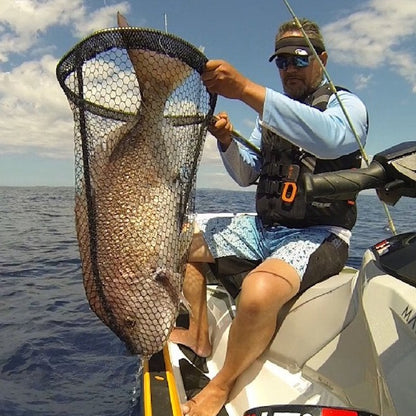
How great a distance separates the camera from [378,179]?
151cm

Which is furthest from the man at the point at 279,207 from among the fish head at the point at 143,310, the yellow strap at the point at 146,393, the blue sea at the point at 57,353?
the blue sea at the point at 57,353

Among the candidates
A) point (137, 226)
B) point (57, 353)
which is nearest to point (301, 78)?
point (137, 226)

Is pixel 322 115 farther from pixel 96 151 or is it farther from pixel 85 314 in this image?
pixel 85 314

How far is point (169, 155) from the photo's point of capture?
8.30 feet

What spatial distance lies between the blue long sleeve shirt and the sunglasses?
0.30 metres

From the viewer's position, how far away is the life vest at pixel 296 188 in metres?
2.83

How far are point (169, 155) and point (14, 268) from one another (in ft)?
24.0

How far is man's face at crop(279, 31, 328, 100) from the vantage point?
3102 millimetres

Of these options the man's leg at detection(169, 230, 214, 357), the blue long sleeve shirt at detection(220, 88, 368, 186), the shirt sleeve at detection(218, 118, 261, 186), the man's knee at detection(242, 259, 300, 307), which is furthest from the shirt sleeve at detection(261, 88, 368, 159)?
the man's leg at detection(169, 230, 214, 357)

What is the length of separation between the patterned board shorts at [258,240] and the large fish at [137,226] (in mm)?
643

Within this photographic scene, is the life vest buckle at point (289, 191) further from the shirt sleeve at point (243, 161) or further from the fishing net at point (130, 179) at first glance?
the fishing net at point (130, 179)

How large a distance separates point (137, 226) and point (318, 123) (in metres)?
1.10

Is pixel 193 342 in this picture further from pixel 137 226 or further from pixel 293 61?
pixel 293 61

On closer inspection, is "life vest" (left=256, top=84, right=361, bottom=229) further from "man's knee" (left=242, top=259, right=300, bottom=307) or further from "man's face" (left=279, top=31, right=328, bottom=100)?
"man's knee" (left=242, top=259, right=300, bottom=307)
